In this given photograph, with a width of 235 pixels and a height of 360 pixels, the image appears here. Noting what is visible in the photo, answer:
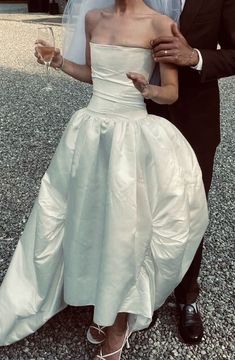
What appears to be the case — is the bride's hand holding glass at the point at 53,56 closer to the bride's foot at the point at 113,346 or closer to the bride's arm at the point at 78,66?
the bride's arm at the point at 78,66

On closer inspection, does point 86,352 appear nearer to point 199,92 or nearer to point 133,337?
point 133,337

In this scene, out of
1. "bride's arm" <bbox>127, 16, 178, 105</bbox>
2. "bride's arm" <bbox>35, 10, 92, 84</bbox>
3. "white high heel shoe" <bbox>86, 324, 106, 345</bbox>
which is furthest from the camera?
"white high heel shoe" <bbox>86, 324, 106, 345</bbox>

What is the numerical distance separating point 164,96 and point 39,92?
15.7 feet

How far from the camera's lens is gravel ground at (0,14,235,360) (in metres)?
2.14

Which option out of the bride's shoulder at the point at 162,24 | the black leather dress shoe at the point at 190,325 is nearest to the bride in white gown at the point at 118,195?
the bride's shoulder at the point at 162,24

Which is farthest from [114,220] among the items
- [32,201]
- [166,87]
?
[32,201]

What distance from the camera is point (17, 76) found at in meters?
6.99

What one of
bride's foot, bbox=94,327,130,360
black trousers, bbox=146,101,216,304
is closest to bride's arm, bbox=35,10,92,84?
black trousers, bbox=146,101,216,304

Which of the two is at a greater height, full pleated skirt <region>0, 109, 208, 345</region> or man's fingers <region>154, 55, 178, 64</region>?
man's fingers <region>154, 55, 178, 64</region>

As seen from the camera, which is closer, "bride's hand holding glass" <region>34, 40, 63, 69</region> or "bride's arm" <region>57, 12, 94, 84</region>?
"bride's hand holding glass" <region>34, 40, 63, 69</region>

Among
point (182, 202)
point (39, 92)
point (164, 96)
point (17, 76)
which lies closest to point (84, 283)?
point (182, 202)

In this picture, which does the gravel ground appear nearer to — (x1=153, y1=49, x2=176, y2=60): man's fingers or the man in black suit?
the man in black suit

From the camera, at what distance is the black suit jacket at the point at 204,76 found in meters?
1.78

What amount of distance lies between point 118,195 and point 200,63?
0.55 meters
